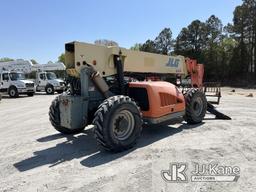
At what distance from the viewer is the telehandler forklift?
6.71m

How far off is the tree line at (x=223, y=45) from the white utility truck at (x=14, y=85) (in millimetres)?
33188

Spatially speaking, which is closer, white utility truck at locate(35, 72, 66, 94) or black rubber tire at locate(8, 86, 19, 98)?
black rubber tire at locate(8, 86, 19, 98)

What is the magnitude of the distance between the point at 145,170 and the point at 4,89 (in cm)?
2559

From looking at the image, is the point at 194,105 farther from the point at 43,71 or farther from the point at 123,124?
the point at 43,71

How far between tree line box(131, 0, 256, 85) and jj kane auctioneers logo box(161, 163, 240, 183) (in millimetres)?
46582

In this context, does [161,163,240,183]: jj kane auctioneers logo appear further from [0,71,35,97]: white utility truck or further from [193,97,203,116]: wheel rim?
[0,71,35,97]: white utility truck

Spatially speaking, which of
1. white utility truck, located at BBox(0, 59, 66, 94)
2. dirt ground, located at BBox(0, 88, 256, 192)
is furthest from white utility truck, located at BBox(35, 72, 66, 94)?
dirt ground, located at BBox(0, 88, 256, 192)

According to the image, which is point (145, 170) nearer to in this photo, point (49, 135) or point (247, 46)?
point (49, 135)

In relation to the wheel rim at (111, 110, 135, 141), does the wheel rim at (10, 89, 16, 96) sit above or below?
below

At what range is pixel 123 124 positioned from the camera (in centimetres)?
698

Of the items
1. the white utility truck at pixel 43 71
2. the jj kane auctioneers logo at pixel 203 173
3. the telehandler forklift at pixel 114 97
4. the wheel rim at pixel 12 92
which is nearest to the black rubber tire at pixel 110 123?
the telehandler forklift at pixel 114 97

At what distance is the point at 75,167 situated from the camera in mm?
5855

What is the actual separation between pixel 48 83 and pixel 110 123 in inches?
1012

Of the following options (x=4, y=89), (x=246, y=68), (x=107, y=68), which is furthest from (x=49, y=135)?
(x=246, y=68)
